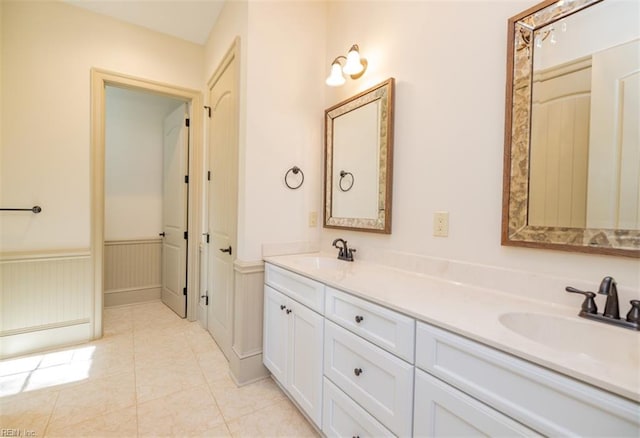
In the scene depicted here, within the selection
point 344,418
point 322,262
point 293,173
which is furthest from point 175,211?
point 344,418

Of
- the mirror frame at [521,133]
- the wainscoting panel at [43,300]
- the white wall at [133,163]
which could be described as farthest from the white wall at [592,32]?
the white wall at [133,163]

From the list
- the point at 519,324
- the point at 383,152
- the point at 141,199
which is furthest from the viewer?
the point at 141,199

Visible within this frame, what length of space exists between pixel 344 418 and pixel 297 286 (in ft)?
2.12

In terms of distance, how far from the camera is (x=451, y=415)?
835mm

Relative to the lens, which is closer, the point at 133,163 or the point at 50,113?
the point at 50,113

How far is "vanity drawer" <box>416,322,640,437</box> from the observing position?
1.88 feet

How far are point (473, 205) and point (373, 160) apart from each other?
0.67 meters

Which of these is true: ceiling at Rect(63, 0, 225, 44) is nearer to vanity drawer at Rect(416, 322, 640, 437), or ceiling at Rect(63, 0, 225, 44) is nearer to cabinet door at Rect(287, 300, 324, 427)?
cabinet door at Rect(287, 300, 324, 427)

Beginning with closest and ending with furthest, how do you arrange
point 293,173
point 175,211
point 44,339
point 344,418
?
point 344,418 → point 293,173 → point 44,339 → point 175,211

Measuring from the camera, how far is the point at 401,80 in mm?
1605

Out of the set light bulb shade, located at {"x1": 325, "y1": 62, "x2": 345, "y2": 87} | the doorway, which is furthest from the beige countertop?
the doorway

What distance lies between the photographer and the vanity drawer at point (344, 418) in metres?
1.09

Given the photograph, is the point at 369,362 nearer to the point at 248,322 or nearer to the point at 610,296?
the point at 610,296

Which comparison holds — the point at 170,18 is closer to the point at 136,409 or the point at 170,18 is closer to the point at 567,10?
the point at 567,10
